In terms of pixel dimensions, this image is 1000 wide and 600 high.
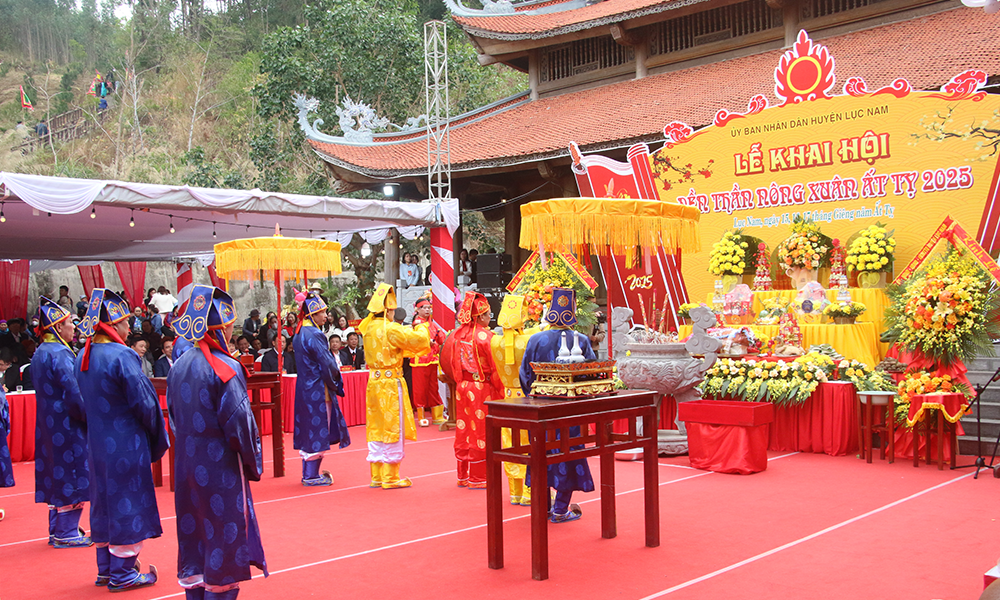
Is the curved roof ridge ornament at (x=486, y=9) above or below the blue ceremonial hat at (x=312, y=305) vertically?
above

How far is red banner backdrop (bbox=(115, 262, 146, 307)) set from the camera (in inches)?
746

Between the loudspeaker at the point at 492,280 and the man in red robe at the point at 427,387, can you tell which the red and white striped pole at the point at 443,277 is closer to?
the man in red robe at the point at 427,387

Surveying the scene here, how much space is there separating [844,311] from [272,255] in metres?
5.84

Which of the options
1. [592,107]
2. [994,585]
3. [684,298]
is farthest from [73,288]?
[994,585]

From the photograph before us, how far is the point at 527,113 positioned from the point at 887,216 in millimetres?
Result: 6867

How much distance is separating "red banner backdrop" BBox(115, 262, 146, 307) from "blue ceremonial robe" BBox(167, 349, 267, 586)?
16659mm

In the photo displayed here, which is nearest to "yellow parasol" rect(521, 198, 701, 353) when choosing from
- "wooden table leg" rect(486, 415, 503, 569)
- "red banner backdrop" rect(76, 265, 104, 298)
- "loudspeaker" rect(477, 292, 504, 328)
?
"wooden table leg" rect(486, 415, 503, 569)

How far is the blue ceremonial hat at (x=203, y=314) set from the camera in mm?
3533

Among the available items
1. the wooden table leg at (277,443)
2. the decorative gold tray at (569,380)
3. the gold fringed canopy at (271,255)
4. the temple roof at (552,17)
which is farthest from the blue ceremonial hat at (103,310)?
the temple roof at (552,17)

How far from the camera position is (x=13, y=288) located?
17.0 metres

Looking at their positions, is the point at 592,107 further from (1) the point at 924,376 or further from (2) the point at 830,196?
(1) the point at 924,376

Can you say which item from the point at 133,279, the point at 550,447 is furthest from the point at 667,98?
the point at 133,279

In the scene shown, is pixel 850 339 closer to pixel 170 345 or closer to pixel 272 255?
pixel 272 255

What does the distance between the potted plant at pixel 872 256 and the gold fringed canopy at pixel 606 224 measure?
12.1 ft
